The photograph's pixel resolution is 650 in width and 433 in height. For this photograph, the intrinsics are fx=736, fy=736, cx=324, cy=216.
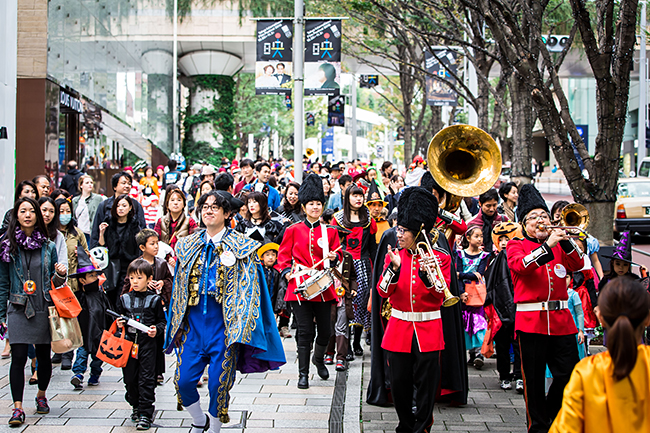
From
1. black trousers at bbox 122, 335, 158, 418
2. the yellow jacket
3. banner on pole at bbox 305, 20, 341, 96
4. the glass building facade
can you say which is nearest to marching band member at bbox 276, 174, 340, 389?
black trousers at bbox 122, 335, 158, 418

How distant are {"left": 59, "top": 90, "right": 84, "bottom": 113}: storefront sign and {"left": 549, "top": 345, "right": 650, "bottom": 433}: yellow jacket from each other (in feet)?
50.6

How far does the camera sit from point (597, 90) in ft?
26.9

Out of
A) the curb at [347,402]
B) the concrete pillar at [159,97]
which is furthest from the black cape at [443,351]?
the concrete pillar at [159,97]

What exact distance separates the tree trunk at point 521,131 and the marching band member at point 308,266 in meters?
6.08

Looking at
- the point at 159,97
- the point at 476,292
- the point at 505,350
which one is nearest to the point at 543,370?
the point at 505,350

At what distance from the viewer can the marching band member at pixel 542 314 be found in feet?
18.0

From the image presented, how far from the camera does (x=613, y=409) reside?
3002mm

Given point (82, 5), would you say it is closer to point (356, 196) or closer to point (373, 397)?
point (356, 196)

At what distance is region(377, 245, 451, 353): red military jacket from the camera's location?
17.4ft

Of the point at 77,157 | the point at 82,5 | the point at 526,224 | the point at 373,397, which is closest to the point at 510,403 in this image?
the point at 373,397

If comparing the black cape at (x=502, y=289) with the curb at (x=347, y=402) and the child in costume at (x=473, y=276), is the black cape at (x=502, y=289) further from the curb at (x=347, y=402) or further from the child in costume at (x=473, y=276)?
the curb at (x=347, y=402)

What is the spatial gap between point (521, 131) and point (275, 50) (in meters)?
4.79

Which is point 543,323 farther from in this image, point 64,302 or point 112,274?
point 112,274

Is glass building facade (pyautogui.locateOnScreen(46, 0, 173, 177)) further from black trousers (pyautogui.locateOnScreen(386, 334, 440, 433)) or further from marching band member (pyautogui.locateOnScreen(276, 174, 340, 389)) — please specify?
black trousers (pyautogui.locateOnScreen(386, 334, 440, 433))
